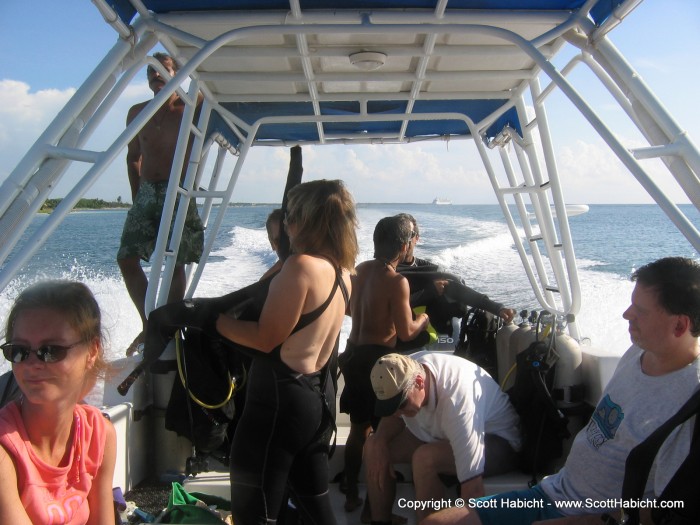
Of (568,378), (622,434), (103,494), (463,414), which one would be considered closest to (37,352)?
(103,494)

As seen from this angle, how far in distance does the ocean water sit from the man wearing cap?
1.16 m

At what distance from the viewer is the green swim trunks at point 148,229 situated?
394 centimetres

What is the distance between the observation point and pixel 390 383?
2.41m

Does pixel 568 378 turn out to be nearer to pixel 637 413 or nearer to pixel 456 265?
pixel 637 413

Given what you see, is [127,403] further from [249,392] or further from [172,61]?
[172,61]

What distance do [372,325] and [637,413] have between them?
57.9 inches

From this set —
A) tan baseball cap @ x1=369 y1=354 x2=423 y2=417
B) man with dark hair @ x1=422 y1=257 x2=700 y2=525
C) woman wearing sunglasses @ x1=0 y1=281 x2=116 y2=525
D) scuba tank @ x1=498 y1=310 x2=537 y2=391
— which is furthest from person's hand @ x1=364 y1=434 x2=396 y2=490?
woman wearing sunglasses @ x1=0 y1=281 x2=116 y2=525

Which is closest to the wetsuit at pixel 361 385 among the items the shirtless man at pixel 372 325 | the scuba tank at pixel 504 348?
the shirtless man at pixel 372 325

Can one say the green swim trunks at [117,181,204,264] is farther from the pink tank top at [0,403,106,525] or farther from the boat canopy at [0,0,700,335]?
the pink tank top at [0,403,106,525]

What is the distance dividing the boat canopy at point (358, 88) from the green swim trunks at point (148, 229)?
18 centimetres

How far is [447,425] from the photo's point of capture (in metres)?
2.51

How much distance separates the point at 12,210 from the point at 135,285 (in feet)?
6.37

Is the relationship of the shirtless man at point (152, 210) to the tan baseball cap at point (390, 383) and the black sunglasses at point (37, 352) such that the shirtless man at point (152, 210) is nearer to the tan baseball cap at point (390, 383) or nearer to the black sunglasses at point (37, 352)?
the tan baseball cap at point (390, 383)

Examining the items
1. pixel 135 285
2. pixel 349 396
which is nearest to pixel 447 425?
pixel 349 396
